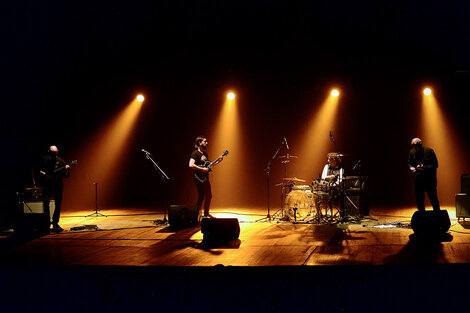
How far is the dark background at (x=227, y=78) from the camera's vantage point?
9336 millimetres

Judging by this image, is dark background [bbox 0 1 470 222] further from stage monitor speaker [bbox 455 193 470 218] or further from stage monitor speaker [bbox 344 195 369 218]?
stage monitor speaker [bbox 455 193 470 218]

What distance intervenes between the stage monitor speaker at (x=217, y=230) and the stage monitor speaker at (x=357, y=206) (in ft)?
12.6

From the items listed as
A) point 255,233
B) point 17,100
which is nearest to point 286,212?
point 255,233

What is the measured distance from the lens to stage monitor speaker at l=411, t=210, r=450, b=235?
605cm

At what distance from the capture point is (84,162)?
11992mm

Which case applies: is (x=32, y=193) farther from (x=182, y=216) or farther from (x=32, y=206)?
(x=182, y=216)

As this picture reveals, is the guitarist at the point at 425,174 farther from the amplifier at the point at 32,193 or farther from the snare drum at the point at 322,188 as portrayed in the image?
the amplifier at the point at 32,193

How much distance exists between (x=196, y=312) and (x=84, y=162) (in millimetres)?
9440

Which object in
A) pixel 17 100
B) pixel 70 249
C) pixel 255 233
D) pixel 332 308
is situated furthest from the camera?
pixel 17 100

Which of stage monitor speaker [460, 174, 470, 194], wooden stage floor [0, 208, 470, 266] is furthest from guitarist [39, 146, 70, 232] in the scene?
stage monitor speaker [460, 174, 470, 194]

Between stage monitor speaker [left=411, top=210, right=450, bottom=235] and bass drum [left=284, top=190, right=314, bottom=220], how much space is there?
264 centimetres

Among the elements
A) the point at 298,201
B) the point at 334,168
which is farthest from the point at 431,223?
the point at 298,201

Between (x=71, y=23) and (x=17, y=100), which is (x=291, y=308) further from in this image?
(x=17, y=100)

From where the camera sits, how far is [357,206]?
9.24m
